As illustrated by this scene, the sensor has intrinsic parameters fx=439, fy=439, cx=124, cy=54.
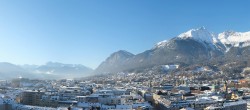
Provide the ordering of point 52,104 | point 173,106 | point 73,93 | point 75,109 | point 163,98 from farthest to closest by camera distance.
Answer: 1. point 73,93
2. point 163,98
3. point 52,104
4. point 173,106
5. point 75,109

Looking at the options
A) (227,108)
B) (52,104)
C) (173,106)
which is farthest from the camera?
(52,104)

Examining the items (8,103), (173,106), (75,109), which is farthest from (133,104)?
(8,103)

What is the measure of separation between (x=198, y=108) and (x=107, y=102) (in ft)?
71.5

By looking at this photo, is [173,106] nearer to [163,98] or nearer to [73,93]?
[163,98]

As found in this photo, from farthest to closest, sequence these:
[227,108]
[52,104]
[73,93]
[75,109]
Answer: [73,93] < [52,104] < [227,108] < [75,109]

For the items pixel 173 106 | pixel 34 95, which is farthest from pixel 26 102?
pixel 173 106

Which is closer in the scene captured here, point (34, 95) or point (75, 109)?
point (75, 109)

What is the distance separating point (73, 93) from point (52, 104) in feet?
73.3

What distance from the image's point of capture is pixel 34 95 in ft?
324

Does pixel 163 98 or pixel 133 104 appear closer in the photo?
pixel 133 104

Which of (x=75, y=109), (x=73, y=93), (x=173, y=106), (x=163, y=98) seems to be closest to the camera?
(x=75, y=109)

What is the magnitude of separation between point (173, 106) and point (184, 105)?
8.14 feet

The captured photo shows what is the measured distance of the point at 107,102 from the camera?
99.2 m

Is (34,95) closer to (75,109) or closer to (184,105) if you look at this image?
(75,109)
